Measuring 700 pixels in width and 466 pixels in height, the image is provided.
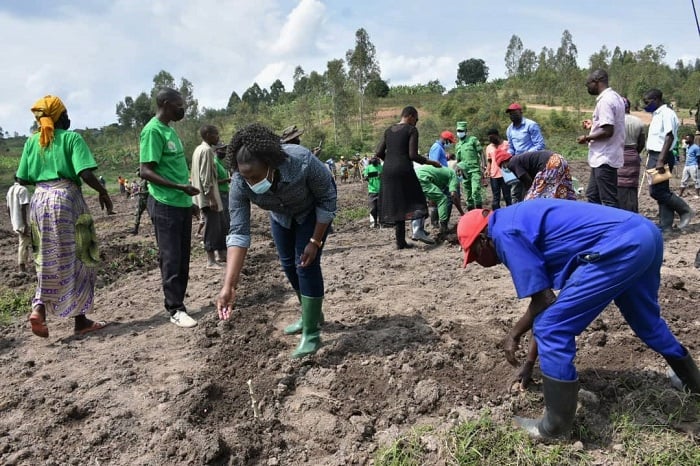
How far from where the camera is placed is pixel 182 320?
432cm

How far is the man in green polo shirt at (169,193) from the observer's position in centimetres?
421

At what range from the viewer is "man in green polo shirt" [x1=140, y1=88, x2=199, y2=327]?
4215 millimetres

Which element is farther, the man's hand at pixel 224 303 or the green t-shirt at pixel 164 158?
the green t-shirt at pixel 164 158

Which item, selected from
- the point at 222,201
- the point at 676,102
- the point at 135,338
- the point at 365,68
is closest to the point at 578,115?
the point at 676,102

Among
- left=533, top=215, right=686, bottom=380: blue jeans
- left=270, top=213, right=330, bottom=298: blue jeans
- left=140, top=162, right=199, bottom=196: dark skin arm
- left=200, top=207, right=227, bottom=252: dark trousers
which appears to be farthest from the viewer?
left=200, top=207, right=227, bottom=252: dark trousers

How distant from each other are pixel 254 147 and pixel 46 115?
2193 mm

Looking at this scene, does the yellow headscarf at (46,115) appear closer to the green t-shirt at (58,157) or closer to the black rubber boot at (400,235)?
the green t-shirt at (58,157)

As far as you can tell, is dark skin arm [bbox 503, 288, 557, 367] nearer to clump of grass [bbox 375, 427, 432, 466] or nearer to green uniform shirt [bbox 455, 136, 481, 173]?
clump of grass [bbox 375, 427, 432, 466]

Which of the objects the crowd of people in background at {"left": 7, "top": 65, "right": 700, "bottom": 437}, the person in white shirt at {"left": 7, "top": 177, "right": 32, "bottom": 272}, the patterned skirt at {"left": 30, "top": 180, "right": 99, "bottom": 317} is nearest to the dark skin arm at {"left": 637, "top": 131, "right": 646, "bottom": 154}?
the crowd of people in background at {"left": 7, "top": 65, "right": 700, "bottom": 437}

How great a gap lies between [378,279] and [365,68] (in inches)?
1358

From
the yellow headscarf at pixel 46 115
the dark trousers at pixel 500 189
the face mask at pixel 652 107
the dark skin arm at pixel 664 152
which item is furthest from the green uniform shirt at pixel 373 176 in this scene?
the yellow headscarf at pixel 46 115

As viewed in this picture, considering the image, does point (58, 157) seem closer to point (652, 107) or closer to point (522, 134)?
point (522, 134)

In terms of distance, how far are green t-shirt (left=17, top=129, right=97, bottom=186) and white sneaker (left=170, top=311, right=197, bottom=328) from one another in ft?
4.41

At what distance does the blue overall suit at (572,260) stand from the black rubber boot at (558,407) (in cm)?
4
